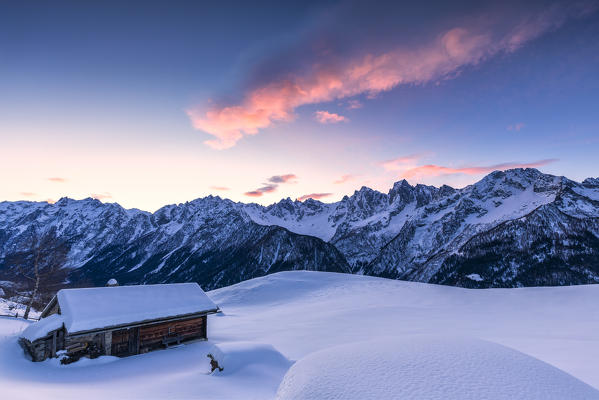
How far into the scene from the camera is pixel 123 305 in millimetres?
20391

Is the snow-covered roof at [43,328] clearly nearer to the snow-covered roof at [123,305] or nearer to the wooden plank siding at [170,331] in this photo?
the snow-covered roof at [123,305]

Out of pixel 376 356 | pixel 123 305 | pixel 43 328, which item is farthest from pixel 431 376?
pixel 43 328

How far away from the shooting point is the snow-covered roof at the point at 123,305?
18172 mm

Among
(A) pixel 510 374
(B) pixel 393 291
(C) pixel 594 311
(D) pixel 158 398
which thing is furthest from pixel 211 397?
(B) pixel 393 291

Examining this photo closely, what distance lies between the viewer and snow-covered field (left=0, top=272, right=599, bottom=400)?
24.5 feet

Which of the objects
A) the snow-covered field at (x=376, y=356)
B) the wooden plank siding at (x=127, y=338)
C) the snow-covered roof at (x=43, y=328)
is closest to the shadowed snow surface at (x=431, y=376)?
the snow-covered field at (x=376, y=356)

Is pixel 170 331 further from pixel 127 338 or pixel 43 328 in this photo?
pixel 43 328

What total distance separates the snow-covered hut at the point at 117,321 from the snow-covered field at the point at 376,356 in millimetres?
934

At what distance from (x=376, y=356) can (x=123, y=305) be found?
1879 centimetres

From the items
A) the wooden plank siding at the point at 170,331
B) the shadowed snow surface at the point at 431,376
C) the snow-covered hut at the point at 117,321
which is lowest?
the wooden plank siding at the point at 170,331

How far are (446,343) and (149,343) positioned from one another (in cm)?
1958

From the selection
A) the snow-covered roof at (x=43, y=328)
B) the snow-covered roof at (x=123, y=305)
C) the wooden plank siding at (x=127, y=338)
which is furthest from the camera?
the snow-covered roof at (x=123, y=305)

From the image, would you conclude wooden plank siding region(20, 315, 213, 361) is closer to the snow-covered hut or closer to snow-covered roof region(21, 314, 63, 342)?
the snow-covered hut

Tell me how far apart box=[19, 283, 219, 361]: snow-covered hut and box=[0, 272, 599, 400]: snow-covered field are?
3.06ft
